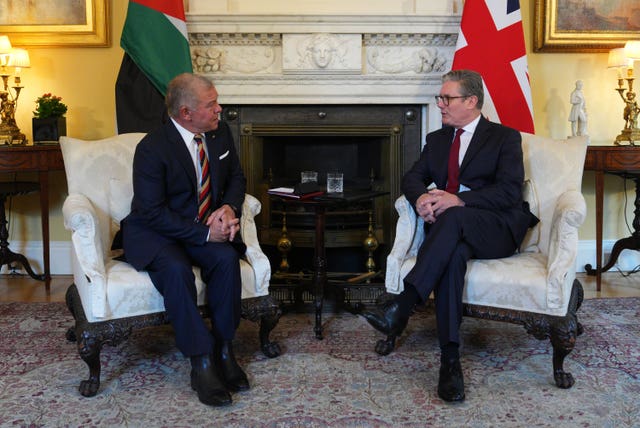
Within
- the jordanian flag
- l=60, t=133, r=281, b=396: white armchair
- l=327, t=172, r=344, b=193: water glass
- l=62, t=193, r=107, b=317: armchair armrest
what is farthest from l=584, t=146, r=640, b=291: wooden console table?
l=62, t=193, r=107, b=317: armchair armrest

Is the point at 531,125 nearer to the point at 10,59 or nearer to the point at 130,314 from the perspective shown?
the point at 130,314

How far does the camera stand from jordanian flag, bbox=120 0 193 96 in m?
4.06

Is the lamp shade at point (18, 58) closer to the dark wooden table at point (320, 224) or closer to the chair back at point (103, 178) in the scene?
the chair back at point (103, 178)

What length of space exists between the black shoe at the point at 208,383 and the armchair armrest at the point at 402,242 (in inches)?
33.4

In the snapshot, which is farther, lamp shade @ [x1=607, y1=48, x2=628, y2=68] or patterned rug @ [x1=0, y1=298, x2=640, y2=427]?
lamp shade @ [x1=607, y1=48, x2=628, y2=68]

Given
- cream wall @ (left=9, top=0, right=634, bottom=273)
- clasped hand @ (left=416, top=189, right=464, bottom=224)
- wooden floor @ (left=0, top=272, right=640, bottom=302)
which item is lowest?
wooden floor @ (left=0, top=272, right=640, bottom=302)

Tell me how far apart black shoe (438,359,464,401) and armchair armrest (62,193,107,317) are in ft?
4.25

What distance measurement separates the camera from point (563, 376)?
9.11 feet

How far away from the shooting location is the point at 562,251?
9.11ft

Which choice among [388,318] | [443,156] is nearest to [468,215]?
[443,156]

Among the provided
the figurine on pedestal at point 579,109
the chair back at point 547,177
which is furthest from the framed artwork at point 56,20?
the figurine on pedestal at point 579,109

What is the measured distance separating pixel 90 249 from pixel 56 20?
2.27m

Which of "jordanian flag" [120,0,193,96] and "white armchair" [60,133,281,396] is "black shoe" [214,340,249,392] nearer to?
"white armchair" [60,133,281,396]

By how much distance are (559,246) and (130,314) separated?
168 centimetres
